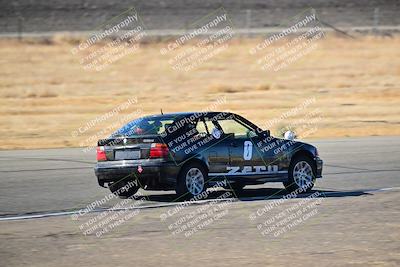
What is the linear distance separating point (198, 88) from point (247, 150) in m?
23.6

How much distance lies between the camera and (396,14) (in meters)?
53.5

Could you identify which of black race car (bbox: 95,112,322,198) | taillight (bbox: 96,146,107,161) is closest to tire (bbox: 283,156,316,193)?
black race car (bbox: 95,112,322,198)

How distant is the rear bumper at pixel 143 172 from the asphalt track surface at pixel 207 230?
0.39m

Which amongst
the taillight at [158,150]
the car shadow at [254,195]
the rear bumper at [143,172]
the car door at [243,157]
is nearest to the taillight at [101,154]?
the rear bumper at [143,172]

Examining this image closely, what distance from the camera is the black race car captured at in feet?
44.6

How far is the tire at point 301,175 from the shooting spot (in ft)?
48.9

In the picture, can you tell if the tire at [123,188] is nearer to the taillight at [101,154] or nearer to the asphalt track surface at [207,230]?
the asphalt track surface at [207,230]

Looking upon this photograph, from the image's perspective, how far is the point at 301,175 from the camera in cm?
1498

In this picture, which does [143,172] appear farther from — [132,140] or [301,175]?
[301,175]

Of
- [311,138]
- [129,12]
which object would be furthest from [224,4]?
[311,138]

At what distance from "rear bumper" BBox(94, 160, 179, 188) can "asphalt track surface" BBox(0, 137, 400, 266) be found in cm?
39

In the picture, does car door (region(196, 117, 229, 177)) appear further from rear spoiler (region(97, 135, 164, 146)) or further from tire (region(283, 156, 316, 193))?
tire (region(283, 156, 316, 193))

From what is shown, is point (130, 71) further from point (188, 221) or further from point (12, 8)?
point (188, 221)

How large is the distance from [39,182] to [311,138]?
12.3 metres
